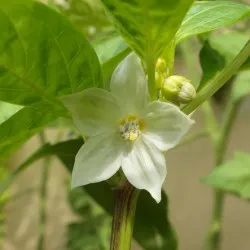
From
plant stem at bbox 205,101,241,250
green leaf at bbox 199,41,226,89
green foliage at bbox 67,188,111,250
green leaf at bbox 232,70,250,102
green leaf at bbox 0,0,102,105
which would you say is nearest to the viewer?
green leaf at bbox 0,0,102,105

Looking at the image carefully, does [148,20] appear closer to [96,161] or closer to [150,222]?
[96,161]

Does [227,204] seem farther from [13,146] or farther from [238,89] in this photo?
[13,146]

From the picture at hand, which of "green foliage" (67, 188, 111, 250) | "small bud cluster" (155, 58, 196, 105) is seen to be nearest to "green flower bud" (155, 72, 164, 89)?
"small bud cluster" (155, 58, 196, 105)

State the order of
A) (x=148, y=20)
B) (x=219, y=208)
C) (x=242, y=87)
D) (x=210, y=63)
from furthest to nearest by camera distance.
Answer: (x=219, y=208) → (x=242, y=87) → (x=210, y=63) → (x=148, y=20)

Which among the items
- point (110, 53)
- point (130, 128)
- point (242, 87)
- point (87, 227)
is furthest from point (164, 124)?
point (87, 227)

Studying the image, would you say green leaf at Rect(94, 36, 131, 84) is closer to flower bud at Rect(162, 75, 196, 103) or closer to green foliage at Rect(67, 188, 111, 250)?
flower bud at Rect(162, 75, 196, 103)

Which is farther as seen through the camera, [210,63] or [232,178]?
[232,178]
